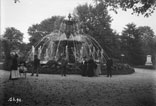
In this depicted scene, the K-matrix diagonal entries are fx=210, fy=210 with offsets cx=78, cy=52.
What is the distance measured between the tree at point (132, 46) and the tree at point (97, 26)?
3644 millimetres

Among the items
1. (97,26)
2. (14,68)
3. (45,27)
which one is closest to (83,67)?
(14,68)

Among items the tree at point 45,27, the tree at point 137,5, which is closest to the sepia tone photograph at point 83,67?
the tree at point 137,5

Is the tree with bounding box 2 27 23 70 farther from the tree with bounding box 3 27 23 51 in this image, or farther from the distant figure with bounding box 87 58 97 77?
the distant figure with bounding box 87 58 97 77

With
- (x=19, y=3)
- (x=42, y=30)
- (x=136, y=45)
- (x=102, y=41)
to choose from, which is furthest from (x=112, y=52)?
(x=19, y=3)

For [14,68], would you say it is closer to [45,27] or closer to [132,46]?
[132,46]

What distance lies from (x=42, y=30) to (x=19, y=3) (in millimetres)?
50013

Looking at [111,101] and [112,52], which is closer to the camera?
[111,101]

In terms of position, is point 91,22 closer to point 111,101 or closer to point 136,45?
point 136,45

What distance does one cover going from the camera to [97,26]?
4872 cm

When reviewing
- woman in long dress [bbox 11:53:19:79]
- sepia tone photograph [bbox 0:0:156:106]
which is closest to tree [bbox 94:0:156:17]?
sepia tone photograph [bbox 0:0:156:106]

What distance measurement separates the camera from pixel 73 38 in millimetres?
22672

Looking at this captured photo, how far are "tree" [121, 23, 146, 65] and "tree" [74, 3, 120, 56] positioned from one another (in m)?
3.64

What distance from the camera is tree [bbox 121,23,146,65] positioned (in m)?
46.8

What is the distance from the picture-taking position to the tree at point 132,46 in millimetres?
46781
